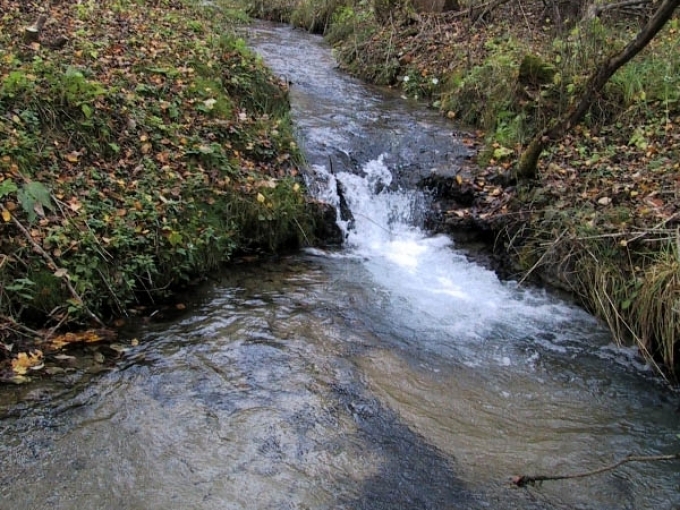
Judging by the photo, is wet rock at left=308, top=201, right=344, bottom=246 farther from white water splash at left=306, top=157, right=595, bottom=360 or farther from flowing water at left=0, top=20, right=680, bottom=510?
flowing water at left=0, top=20, right=680, bottom=510

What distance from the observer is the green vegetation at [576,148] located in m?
5.28

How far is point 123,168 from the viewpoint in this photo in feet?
18.4

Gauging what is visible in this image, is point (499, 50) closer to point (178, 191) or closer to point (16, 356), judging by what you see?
point (178, 191)

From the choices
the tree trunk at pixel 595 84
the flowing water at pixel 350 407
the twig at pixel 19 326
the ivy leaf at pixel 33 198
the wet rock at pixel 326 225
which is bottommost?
the flowing water at pixel 350 407

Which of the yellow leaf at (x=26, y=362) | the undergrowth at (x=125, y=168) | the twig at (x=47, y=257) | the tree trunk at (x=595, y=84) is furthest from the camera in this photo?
the tree trunk at (x=595, y=84)

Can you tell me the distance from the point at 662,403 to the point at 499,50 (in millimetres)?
7214

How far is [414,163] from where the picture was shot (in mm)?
7797

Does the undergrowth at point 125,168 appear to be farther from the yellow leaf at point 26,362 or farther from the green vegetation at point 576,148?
the green vegetation at point 576,148

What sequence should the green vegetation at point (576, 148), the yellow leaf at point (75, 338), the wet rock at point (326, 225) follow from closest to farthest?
the yellow leaf at point (75, 338), the green vegetation at point (576, 148), the wet rock at point (326, 225)

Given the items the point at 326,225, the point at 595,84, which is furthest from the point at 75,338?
the point at 595,84

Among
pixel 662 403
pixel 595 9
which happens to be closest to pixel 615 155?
pixel 595 9

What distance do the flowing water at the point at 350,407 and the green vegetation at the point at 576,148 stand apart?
0.47 metres

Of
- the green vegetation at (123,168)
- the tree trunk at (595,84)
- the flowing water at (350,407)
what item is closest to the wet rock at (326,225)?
the green vegetation at (123,168)

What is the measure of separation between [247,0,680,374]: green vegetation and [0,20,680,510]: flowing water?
1.53ft
